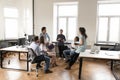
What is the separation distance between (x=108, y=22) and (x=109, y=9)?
24.6 inches

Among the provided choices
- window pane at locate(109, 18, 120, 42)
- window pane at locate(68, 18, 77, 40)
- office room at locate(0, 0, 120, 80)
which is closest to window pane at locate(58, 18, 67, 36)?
office room at locate(0, 0, 120, 80)

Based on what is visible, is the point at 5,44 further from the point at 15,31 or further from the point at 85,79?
the point at 85,79

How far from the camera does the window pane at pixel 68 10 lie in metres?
7.02

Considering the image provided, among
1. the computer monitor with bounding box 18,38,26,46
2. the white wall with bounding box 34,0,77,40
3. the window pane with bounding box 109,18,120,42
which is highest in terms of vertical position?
the white wall with bounding box 34,0,77,40

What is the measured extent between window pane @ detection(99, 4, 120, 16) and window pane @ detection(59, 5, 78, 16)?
124cm

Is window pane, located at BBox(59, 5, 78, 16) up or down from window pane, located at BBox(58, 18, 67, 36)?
up

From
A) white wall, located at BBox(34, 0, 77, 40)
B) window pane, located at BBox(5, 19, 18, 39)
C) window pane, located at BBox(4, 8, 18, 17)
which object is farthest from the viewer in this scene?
window pane, located at BBox(5, 19, 18, 39)

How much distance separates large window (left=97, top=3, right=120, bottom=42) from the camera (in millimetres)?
6496

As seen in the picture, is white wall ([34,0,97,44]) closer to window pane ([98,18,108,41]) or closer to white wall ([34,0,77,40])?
white wall ([34,0,77,40])

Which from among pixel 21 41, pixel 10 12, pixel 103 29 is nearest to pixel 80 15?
pixel 103 29

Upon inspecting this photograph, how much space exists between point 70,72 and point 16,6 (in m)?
5.00

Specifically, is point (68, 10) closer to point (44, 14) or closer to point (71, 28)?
point (71, 28)

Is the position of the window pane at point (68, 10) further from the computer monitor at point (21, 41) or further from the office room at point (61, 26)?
the computer monitor at point (21, 41)

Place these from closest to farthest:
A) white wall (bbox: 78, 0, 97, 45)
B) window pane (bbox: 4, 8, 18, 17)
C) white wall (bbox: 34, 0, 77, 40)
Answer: white wall (bbox: 78, 0, 97, 45) < white wall (bbox: 34, 0, 77, 40) < window pane (bbox: 4, 8, 18, 17)
